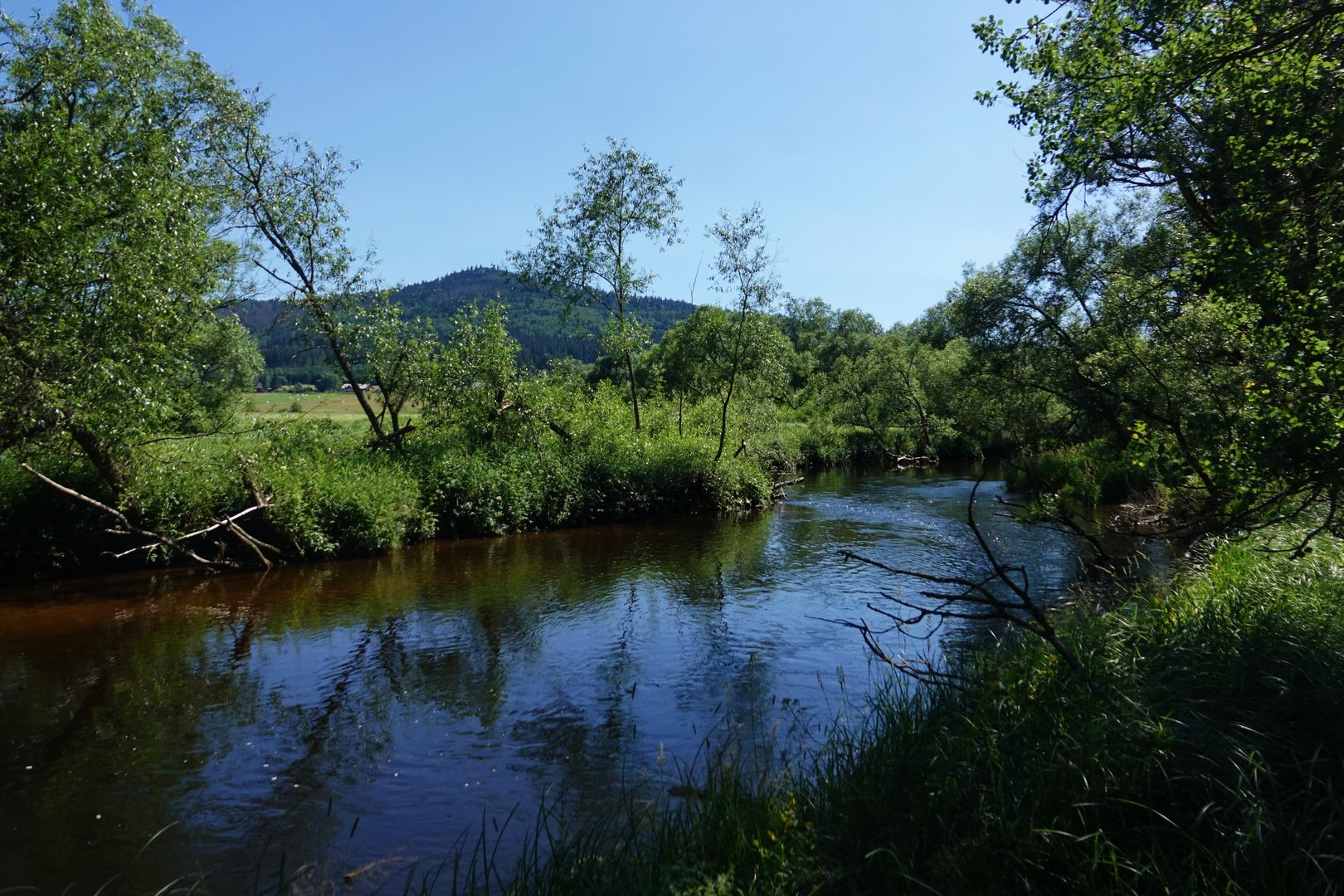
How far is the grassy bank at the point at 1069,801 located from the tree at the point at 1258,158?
1566mm

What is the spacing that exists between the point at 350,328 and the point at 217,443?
18.9ft

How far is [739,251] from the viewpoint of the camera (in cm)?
2736

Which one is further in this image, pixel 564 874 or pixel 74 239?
pixel 74 239

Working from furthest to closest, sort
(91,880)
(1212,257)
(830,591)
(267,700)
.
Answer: (830,591) < (267,700) < (1212,257) < (91,880)

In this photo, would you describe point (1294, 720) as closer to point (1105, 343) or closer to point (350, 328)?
point (1105, 343)

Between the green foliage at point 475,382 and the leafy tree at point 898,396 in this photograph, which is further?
the leafy tree at point 898,396

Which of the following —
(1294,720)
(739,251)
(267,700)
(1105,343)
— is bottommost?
(267,700)

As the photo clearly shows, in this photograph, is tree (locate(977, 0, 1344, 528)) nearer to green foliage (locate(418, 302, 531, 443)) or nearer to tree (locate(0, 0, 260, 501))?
tree (locate(0, 0, 260, 501))

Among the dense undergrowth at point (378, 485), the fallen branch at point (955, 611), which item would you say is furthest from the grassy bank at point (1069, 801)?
the dense undergrowth at point (378, 485)

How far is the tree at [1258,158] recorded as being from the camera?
20.4 feet

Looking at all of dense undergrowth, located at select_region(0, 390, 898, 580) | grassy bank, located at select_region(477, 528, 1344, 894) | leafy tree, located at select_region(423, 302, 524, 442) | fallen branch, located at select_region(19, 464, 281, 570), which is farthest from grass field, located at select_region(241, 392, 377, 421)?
grassy bank, located at select_region(477, 528, 1344, 894)

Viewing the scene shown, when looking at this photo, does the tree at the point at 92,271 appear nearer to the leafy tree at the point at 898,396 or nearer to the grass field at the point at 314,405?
the grass field at the point at 314,405

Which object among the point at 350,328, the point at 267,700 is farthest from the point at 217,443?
the point at 267,700

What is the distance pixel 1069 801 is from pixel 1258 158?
265 inches
